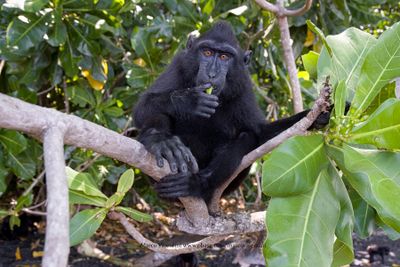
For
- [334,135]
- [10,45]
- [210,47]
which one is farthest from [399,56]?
[10,45]

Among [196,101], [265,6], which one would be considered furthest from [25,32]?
[265,6]

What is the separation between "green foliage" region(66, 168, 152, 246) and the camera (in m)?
2.23

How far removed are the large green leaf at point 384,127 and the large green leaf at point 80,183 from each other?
112cm

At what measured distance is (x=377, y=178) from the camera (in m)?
1.98

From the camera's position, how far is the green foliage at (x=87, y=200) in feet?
7.33

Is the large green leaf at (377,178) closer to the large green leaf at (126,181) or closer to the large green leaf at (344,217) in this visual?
the large green leaf at (344,217)

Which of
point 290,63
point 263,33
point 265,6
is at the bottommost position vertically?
point 290,63

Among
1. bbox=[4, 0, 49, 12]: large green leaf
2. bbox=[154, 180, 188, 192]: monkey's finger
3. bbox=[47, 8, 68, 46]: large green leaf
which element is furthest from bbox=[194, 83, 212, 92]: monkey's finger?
bbox=[47, 8, 68, 46]: large green leaf

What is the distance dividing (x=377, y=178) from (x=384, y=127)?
200 mm

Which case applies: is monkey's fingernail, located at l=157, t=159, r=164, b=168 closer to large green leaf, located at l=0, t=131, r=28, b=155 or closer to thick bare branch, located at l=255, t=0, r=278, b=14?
thick bare branch, located at l=255, t=0, r=278, b=14

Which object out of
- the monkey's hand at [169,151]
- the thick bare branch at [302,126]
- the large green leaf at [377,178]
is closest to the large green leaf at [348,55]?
the thick bare branch at [302,126]

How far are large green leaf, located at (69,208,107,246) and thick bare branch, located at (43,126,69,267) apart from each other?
0.82 metres

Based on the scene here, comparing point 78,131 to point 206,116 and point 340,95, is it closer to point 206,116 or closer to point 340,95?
point 340,95

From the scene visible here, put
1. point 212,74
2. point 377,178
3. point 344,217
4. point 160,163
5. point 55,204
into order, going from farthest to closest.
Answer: point 212,74 → point 160,163 → point 344,217 → point 377,178 → point 55,204
